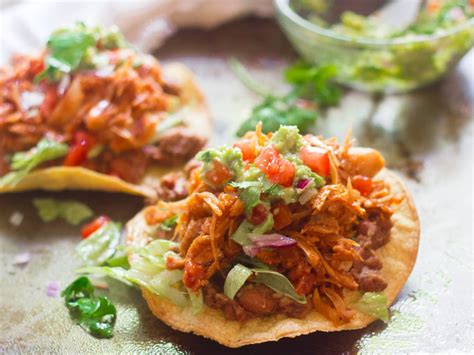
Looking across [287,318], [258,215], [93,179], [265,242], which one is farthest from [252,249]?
[93,179]

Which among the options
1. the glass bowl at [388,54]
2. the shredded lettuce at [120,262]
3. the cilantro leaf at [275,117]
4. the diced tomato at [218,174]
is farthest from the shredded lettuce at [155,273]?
the glass bowl at [388,54]

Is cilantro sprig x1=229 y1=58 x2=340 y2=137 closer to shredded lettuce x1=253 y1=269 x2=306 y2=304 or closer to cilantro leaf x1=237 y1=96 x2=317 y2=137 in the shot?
cilantro leaf x1=237 y1=96 x2=317 y2=137

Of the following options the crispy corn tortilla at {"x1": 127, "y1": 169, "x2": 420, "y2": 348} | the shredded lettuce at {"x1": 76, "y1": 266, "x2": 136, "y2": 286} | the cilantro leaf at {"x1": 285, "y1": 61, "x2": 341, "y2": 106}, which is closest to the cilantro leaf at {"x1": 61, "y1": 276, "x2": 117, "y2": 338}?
the shredded lettuce at {"x1": 76, "y1": 266, "x2": 136, "y2": 286}

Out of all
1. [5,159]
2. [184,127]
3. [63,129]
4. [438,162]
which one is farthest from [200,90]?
[438,162]

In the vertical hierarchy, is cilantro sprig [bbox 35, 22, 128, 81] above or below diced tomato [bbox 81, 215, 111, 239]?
above

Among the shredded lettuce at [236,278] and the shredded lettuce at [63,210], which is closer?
the shredded lettuce at [236,278]

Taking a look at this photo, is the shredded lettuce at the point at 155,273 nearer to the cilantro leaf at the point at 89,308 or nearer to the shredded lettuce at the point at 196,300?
the shredded lettuce at the point at 196,300
